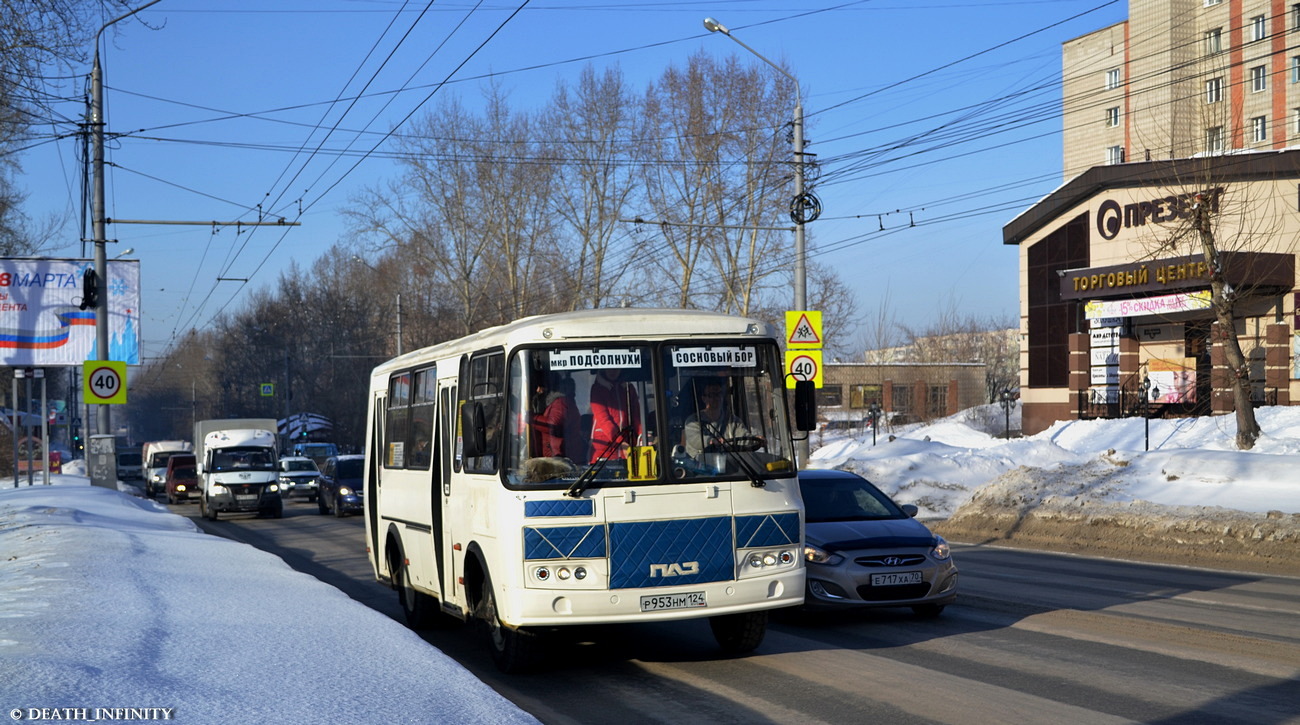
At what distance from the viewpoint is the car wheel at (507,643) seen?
8.95 meters

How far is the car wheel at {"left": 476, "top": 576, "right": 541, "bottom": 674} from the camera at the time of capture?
8.95 metres

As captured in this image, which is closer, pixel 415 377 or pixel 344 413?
pixel 415 377

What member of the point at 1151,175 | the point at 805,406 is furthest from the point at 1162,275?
the point at 805,406

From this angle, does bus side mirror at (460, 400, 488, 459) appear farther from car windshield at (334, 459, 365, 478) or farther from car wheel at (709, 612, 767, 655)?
car windshield at (334, 459, 365, 478)

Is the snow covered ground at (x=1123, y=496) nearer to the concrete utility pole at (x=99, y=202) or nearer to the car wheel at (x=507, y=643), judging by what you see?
the car wheel at (x=507, y=643)

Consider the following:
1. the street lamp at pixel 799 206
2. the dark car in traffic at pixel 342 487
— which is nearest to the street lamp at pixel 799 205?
the street lamp at pixel 799 206

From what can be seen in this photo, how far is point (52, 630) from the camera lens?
24.1 feet

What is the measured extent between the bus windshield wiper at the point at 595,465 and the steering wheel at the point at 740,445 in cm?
68

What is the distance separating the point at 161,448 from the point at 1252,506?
1902 inches

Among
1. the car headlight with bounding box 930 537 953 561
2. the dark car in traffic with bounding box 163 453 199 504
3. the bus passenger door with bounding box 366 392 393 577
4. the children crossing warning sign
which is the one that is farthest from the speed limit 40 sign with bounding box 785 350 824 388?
the dark car in traffic with bounding box 163 453 199 504

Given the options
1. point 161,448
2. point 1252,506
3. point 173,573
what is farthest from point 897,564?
point 161,448

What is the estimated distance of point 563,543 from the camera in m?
8.64

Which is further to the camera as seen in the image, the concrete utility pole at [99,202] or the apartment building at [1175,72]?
the apartment building at [1175,72]

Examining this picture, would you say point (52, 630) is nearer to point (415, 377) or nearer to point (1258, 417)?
point (415, 377)
